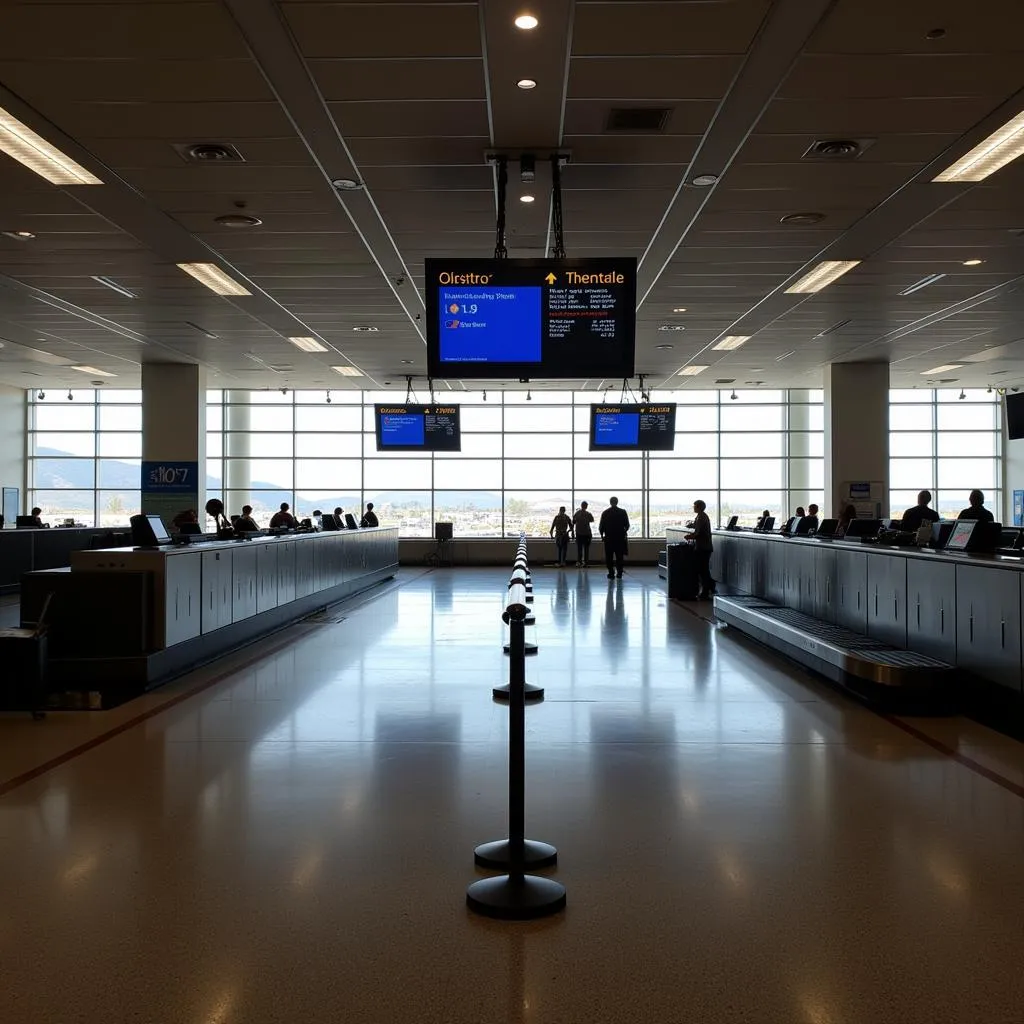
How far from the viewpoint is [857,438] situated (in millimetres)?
19234

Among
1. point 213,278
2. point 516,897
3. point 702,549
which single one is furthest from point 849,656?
point 213,278

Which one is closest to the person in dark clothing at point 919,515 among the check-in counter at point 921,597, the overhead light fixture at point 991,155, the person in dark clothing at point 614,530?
the check-in counter at point 921,597

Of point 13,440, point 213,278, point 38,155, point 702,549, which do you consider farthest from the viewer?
point 13,440

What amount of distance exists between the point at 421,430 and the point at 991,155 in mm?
13375

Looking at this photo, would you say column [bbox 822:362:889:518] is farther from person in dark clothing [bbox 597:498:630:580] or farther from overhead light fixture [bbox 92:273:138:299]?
overhead light fixture [bbox 92:273:138:299]

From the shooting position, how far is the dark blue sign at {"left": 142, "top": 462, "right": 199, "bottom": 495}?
60.8 ft

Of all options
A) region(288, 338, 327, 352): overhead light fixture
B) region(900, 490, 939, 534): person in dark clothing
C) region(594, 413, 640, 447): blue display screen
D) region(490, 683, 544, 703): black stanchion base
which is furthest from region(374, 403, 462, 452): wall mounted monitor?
region(490, 683, 544, 703): black stanchion base

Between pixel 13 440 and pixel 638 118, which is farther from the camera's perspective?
pixel 13 440

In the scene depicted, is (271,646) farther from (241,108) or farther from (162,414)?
(162,414)

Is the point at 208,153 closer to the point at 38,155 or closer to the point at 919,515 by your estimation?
the point at 38,155

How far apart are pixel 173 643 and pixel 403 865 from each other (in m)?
5.24

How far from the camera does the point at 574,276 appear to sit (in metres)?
7.80

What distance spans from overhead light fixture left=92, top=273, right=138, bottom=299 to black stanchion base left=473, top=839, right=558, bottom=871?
1027cm

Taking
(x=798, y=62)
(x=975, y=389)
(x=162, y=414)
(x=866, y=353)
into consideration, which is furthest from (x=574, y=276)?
(x=975, y=389)
